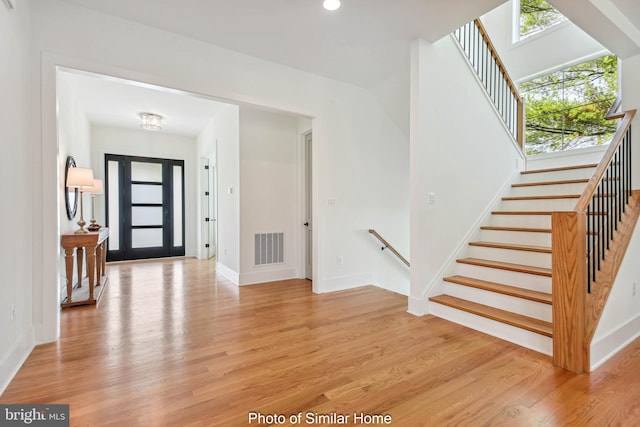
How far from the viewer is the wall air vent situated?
471 cm

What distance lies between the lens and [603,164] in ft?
8.18

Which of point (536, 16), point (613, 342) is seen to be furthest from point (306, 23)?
point (536, 16)

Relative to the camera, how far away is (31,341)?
2.43 metres

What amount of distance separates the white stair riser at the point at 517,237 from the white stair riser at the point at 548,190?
820 mm

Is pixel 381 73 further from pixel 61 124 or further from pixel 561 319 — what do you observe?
pixel 61 124

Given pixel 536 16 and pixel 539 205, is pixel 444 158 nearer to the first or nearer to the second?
pixel 539 205

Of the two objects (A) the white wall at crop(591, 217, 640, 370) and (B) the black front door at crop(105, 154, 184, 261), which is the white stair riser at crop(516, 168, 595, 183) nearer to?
(A) the white wall at crop(591, 217, 640, 370)

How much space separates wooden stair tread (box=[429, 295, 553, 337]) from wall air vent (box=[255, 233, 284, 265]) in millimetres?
2474

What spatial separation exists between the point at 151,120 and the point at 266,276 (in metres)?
3.70

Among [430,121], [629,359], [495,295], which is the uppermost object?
[430,121]

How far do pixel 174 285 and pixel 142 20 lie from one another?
3.39 m

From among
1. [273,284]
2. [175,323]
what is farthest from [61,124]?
Result: [273,284]

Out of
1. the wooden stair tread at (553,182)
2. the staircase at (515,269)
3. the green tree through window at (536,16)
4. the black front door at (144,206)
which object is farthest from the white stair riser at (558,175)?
the black front door at (144,206)

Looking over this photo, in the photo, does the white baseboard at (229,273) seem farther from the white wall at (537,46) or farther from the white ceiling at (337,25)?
the white wall at (537,46)
